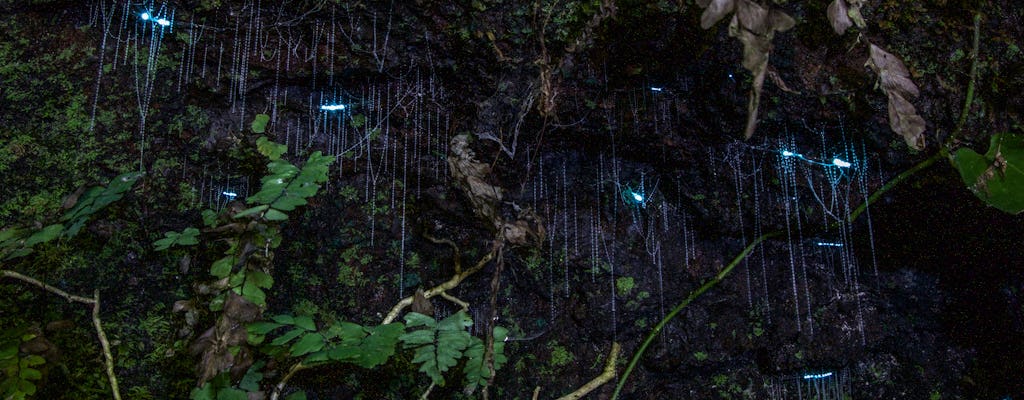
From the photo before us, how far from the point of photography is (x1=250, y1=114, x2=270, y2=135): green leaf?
2.32m

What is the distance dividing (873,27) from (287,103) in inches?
102

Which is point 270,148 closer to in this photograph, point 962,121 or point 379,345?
point 379,345

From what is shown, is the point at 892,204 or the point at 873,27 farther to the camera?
the point at 892,204

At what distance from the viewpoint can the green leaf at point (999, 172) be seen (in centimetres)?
211

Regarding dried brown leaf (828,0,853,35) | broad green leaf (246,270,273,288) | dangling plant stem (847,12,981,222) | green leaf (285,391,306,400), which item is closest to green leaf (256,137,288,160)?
broad green leaf (246,270,273,288)

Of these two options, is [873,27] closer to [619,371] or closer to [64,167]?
[619,371]

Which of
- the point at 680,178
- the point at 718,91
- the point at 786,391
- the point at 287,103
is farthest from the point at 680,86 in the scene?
the point at 287,103

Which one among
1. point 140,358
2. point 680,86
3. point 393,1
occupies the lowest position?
point 140,358

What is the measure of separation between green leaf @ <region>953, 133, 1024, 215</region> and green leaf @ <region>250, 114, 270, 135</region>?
110 inches

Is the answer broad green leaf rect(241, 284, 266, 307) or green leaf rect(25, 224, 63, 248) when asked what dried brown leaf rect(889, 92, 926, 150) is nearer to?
broad green leaf rect(241, 284, 266, 307)

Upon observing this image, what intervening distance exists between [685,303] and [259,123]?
2.05 metres

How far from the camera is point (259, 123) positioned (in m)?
2.33

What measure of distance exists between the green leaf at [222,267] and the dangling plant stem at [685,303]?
1.67m

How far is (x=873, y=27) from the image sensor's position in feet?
7.99
